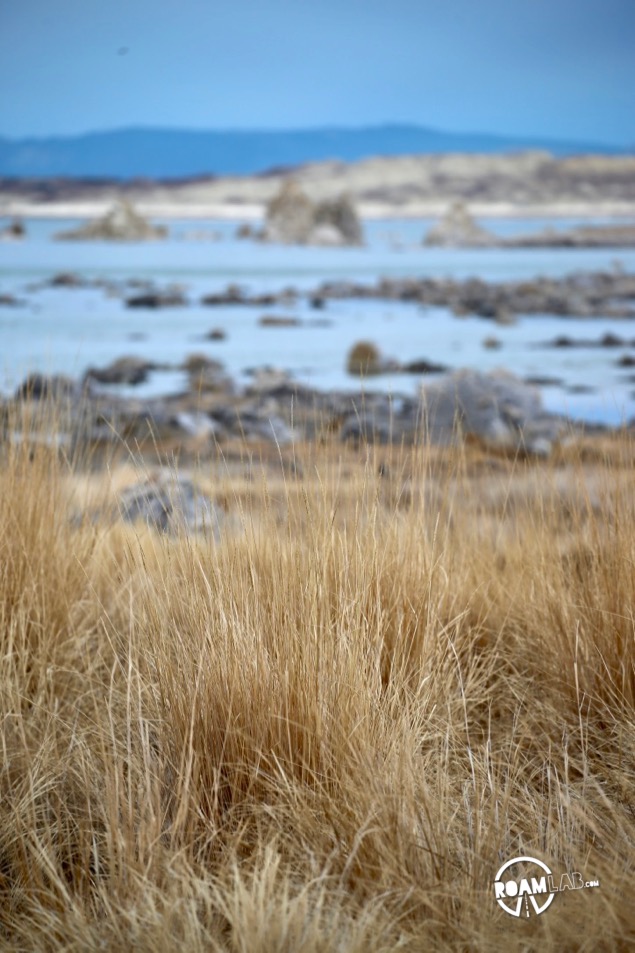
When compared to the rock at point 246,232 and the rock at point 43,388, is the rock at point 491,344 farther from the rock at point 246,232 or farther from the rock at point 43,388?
the rock at point 246,232

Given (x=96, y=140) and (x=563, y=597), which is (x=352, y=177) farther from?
(x=563, y=597)

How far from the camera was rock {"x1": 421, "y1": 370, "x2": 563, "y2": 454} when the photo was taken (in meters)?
5.75

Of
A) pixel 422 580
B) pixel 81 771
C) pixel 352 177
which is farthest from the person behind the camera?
pixel 352 177

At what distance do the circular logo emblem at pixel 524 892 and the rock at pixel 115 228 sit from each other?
18358 mm

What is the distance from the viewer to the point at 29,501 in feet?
6.74

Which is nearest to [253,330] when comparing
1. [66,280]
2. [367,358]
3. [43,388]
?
[66,280]

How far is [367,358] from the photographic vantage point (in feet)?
28.7

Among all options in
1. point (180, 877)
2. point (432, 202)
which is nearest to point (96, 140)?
point (180, 877)

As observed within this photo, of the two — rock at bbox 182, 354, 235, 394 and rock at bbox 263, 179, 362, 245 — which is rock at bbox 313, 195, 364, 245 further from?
rock at bbox 182, 354, 235, 394

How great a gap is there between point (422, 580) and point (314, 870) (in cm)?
64

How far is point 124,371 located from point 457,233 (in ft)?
104

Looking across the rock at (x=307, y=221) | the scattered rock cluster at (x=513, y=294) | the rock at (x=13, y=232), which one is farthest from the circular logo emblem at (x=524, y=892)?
the rock at (x=307, y=221)

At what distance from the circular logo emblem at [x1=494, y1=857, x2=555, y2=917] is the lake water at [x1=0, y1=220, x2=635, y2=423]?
5.19 ft

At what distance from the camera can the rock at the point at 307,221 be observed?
→ 3434cm
